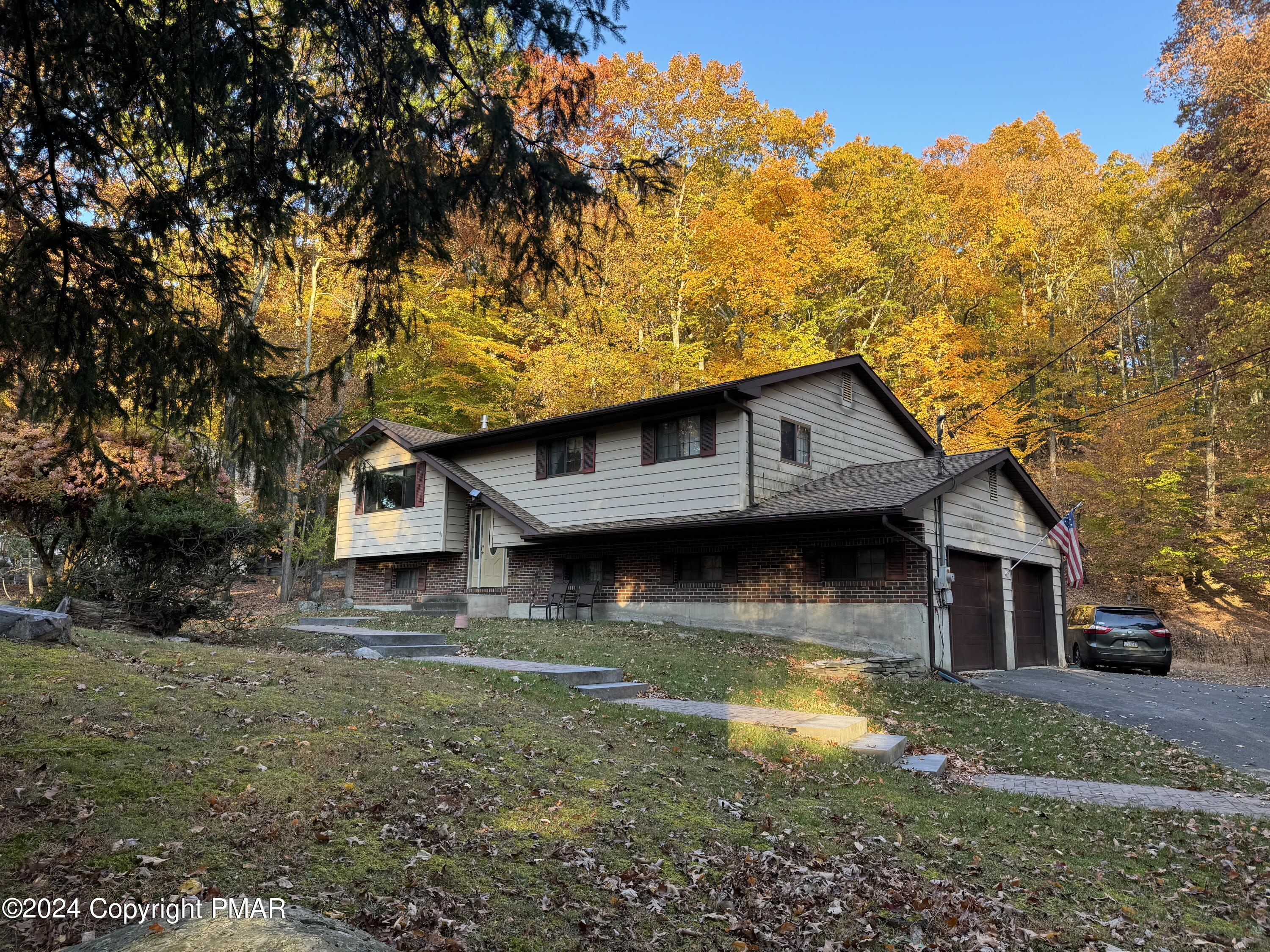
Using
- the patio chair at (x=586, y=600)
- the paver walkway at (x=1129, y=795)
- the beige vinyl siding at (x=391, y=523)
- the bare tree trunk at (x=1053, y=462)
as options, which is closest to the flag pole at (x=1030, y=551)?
the patio chair at (x=586, y=600)

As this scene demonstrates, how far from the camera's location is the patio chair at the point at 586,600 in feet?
65.6

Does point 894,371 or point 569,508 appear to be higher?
point 894,371

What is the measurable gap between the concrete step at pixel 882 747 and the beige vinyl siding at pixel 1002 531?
7.52 metres

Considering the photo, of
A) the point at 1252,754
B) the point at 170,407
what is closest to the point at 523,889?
the point at 170,407

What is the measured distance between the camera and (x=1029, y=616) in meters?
19.8

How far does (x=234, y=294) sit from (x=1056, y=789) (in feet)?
27.6

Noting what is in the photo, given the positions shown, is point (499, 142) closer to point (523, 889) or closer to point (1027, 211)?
point (523, 889)

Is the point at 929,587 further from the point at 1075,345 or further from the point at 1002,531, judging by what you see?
the point at 1075,345

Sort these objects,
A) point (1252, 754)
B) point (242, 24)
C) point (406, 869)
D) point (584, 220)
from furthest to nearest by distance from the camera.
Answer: point (1252, 754)
point (584, 220)
point (242, 24)
point (406, 869)

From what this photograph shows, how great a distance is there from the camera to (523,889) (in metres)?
4.17

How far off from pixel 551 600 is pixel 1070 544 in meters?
11.6

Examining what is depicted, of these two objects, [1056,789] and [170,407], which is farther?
[1056,789]

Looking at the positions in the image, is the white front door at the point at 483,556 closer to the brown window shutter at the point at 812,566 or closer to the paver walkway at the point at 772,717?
the brown window shutter at the point at 812,566

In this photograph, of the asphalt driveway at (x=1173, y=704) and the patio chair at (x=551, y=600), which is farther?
the patio chair at (x=551, y=600)
